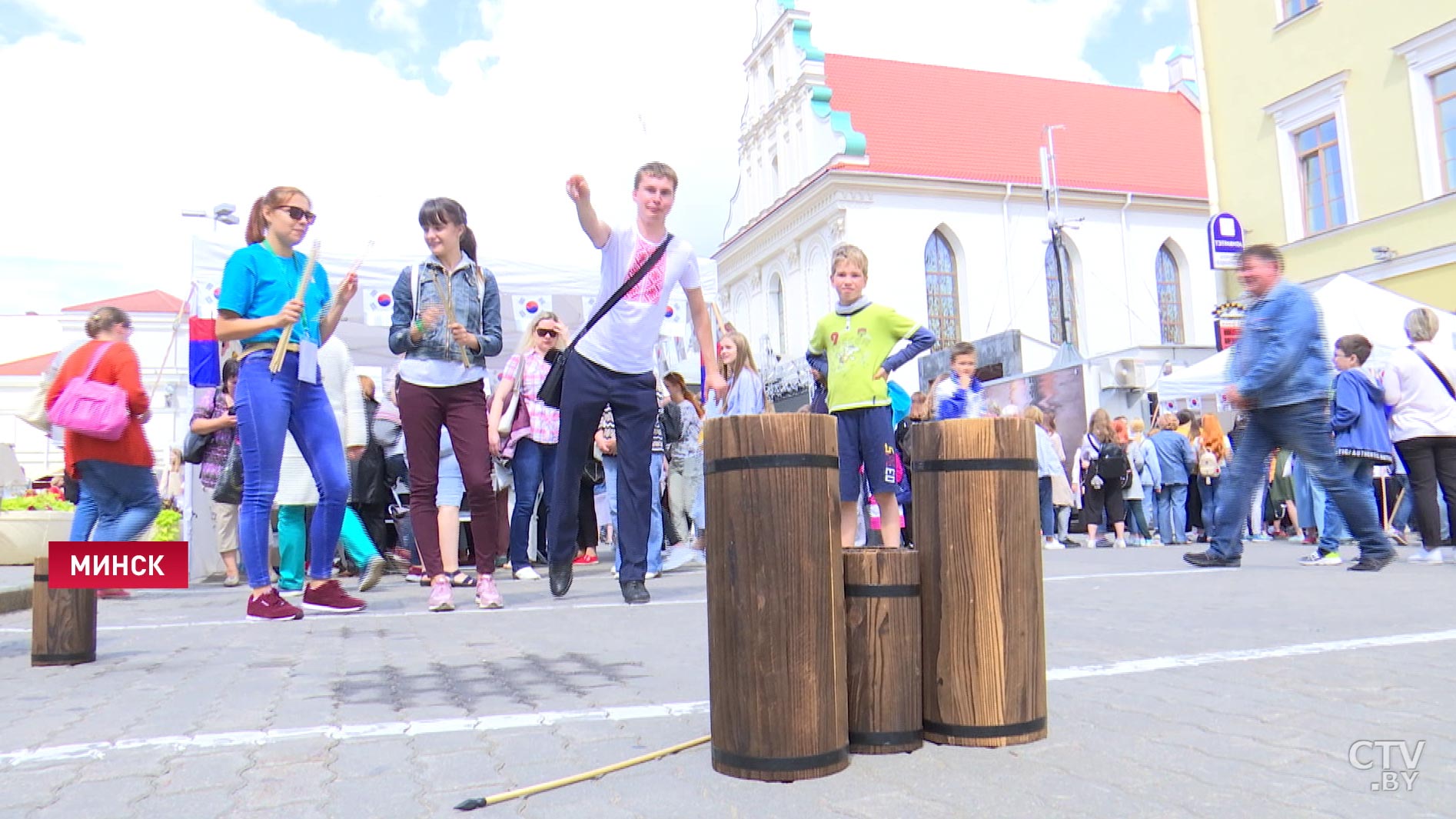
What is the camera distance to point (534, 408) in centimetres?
789

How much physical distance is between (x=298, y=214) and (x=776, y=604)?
153 inches

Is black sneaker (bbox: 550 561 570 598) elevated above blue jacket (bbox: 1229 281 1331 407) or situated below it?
below

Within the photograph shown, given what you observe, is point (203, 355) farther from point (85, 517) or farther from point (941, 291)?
point (941, 291)

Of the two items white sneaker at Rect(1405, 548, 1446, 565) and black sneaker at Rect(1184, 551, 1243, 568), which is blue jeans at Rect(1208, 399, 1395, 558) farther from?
white sneaker at Rect(1405, 548, 1446, 565)

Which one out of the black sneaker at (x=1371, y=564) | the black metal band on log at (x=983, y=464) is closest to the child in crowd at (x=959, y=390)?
the black sneaker at (x=1371, y=564)

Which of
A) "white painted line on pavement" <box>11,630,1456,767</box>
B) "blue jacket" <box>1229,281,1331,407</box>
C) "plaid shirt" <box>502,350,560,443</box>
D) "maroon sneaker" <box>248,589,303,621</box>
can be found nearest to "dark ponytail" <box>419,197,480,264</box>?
"maroon sneaker" <box>248,589,303,621</box>

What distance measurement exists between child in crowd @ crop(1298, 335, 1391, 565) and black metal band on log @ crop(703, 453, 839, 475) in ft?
Result: 23.8

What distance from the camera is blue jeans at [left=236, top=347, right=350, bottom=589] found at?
489 cm

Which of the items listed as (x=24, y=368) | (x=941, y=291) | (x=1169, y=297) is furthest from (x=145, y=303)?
(x=1169, y=297)

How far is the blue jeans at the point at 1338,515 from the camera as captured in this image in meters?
8.25

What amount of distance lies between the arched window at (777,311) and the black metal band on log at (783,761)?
41.7m

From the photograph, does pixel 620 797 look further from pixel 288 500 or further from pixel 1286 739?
pixel 288 500

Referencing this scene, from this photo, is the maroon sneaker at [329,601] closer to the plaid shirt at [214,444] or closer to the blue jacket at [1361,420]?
the plaid shirt at [214,444]

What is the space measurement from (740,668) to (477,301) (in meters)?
3.86
